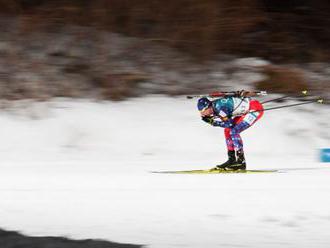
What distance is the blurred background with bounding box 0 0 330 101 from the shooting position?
60.9 feet

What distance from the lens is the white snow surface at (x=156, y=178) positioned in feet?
25.3

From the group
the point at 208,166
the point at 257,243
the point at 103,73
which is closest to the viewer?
the point at 257,243

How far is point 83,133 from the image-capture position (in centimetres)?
1586

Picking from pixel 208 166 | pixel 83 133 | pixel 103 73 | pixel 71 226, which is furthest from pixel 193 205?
pixel 103 73

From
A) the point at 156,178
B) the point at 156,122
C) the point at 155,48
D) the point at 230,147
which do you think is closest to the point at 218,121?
the point at 230,147

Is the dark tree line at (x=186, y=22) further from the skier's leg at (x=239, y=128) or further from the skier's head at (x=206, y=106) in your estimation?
the skier's head at (x=206, y=106)

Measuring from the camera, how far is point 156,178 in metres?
10.9

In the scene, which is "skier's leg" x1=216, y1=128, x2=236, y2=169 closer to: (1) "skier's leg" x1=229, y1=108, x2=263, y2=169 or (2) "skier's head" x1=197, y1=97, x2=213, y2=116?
(1) "skier's leg" x1=229, y1=108, x2=263, y2=169

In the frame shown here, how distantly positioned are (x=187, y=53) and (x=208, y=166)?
7.39 metres

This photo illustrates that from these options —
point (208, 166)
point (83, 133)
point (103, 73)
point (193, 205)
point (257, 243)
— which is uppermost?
point (103, 73)

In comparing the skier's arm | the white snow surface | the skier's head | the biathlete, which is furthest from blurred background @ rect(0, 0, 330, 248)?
the skier's head

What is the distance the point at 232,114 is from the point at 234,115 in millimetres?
40

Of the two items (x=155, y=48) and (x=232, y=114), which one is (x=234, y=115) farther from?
(x=155, y=48)

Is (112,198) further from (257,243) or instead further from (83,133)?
(83,133)
